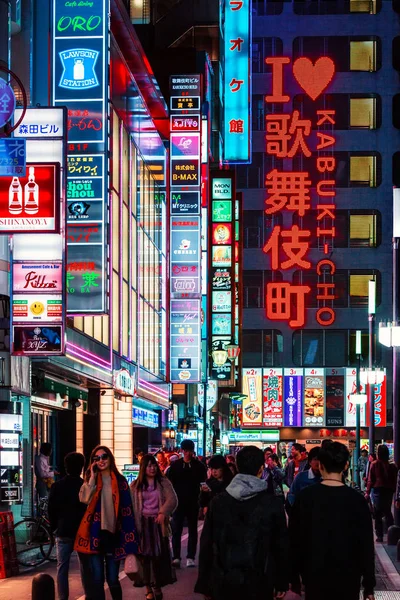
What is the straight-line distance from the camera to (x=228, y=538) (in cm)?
815

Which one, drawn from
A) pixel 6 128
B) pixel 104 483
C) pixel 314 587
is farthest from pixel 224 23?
pixel 314 587

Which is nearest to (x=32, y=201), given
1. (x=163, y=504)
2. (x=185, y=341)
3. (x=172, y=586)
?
(x=172, y=586)

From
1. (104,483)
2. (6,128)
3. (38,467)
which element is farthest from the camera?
(38,467)

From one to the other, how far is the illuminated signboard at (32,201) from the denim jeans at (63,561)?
28.5ft

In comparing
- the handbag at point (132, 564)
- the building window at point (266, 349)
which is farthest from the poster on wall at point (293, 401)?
the handbag at point (132, 564)

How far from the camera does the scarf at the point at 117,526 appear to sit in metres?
12.3

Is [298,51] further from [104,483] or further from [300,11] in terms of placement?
[104,483]

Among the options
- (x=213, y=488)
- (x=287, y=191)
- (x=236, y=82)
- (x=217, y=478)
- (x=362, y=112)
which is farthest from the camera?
(x=362, y=112)

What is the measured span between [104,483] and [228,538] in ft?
14.7

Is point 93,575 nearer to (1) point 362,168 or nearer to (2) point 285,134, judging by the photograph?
(2) point 285,134

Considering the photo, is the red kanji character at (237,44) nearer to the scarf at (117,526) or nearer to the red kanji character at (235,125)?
the red kanji character at (235,125)

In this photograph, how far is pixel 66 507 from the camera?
13141 millimetres

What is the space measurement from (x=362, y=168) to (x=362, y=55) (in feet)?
25.8

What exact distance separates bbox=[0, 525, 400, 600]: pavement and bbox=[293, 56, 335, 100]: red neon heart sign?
64638 millimetres
